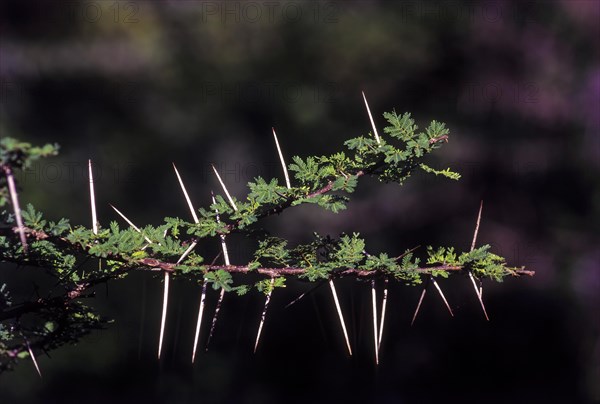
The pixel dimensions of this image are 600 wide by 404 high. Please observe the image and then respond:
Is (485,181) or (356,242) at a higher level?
(485,181)

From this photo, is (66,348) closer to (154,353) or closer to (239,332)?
(154,353)

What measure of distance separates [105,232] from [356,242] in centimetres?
34

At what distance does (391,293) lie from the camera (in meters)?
4.67

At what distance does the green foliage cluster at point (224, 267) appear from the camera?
1036mm

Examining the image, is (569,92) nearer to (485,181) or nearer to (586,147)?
(586,147)

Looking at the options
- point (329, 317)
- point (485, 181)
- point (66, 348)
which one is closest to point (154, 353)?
point (66, 348)

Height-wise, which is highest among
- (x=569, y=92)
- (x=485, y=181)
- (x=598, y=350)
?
(x=569, y=92)

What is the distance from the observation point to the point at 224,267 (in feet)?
3.52

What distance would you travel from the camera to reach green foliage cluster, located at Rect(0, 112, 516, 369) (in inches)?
40.8

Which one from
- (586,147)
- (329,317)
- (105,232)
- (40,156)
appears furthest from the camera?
(329,317)

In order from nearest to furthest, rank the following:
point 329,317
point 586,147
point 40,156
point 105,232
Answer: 1. point 40,156
2. point 105,232
3. point 586,147
4. point 329,317

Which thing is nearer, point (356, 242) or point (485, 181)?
point (356, 242)

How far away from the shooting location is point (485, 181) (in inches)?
186

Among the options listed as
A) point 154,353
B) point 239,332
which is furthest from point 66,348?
point 239,332
